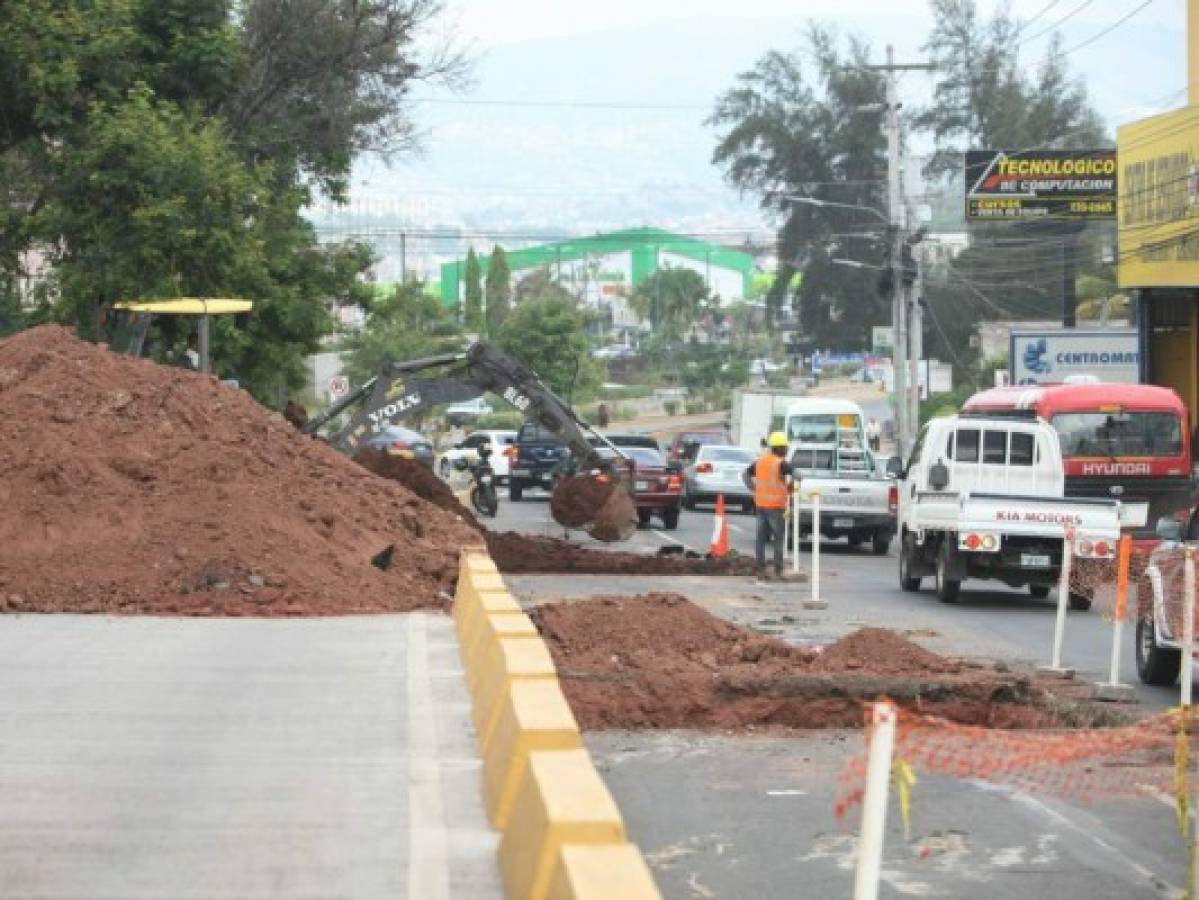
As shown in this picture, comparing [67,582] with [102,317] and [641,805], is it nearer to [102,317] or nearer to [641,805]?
[641,805]

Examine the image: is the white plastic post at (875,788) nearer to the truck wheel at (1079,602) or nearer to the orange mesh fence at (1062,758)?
the orange mesh fence at (1062,758)

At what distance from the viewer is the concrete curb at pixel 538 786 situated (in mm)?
6070

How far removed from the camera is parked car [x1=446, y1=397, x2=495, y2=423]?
10760 cm

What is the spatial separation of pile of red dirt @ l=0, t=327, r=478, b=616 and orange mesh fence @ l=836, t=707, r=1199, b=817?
7994 mm

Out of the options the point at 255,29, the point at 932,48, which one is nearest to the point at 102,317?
the point at 255,29

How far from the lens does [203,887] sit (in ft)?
26.6

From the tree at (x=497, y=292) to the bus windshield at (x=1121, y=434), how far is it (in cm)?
7876

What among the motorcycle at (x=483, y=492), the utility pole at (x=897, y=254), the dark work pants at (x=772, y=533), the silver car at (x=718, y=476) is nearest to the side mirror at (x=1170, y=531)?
the dark work pants at (x=772, y=533)

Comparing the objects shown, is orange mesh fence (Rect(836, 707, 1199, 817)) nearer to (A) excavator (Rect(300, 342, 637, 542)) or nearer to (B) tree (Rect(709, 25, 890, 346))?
(A) excavator (Rect(300, 342, 637, 542))

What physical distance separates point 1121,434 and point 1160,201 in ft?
56.8

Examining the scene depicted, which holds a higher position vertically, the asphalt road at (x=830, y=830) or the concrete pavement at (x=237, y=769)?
the concrete pavement at (x=237, y=769)

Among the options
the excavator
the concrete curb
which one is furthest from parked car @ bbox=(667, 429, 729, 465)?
the concrete curb

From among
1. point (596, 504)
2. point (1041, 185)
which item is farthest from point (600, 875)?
point (1041, 185)

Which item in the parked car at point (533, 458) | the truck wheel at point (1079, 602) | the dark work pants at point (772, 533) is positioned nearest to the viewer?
the truck wheel at point (1079, 602)
